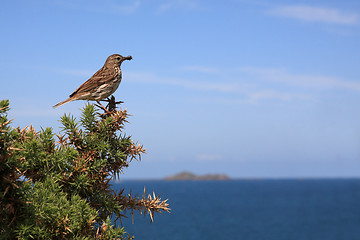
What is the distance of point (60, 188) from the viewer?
4.95m

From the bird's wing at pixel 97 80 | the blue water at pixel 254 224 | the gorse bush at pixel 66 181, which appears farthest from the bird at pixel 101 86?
the blue water at pixel 254 224

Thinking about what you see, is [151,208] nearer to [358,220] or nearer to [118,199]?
[118,199]

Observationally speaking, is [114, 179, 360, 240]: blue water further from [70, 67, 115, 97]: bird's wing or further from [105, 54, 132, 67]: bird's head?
[70, 67, 115, 97]: bird's wing

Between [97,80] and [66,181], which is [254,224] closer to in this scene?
[97,80]

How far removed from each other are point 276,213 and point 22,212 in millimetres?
183019

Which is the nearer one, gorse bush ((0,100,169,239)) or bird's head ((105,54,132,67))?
gorse bush ((0,100,169,239))

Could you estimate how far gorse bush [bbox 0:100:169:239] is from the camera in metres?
4.07

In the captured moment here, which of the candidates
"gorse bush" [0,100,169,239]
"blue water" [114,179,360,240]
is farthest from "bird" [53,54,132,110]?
"blue water" [114,179,360,240]

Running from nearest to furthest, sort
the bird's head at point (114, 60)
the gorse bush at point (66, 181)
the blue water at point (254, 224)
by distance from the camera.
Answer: the gorse bush at point (66, 181) → the bird's head at point (114, 60) → the blue water at point (254, 224)

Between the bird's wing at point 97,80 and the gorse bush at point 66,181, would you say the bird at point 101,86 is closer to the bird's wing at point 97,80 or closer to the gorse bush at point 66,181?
the bird's wing at point 97,80

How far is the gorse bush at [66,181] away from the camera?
4.07 metres

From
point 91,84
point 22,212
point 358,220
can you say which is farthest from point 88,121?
point 358,220

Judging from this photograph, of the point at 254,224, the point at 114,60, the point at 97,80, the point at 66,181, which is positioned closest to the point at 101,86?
the point at 97,80

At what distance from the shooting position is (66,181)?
4.95 metres
